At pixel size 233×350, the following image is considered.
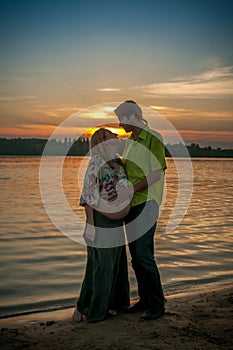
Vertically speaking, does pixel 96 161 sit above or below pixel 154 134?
below

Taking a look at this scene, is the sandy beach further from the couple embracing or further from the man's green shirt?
the man's green shirt

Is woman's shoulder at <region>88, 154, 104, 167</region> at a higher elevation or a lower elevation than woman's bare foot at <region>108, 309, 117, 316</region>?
higher

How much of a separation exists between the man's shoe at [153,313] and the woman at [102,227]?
37 centimetres

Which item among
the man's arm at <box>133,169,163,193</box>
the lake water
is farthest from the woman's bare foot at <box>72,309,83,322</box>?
the man's arm at <box>133,169,163,193</box>

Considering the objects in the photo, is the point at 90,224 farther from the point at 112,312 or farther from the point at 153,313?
the point at 153,313

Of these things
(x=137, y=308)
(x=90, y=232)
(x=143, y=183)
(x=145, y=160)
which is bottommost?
(x=137, y=308)

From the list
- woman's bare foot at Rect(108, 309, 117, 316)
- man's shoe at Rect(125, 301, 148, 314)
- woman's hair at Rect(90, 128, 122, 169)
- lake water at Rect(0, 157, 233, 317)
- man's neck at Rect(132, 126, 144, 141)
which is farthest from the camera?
lake water at Rect(0, 157, 233, 317)

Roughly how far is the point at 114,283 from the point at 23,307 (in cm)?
159

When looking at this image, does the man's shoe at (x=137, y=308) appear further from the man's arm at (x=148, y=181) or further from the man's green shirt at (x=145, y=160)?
the man's arm at (x=148, y=181)

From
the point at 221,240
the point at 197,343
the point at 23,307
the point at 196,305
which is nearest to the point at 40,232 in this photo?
the point at 221,240

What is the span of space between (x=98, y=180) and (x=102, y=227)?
50 centimetres

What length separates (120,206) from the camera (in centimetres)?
452

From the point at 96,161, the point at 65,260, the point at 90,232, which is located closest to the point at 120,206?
the point at 90,232

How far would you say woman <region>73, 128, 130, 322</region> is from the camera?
4.46 m
